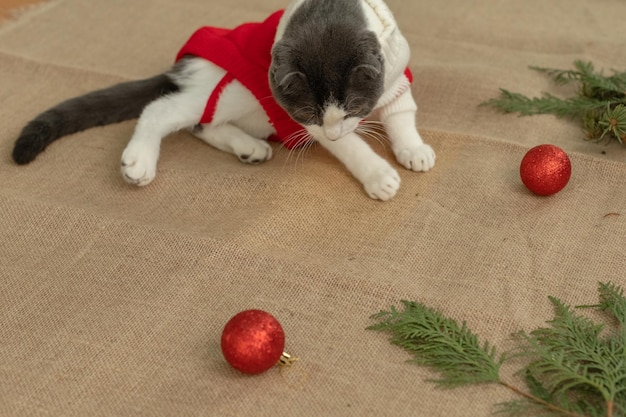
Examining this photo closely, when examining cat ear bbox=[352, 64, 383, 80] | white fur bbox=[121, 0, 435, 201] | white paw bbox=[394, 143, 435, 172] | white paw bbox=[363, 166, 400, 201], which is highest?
cat ear bbox=[352, 64, 383, 80]

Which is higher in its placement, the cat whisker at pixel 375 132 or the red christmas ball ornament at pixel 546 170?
the red christmas ball ornament at pixel 546 170

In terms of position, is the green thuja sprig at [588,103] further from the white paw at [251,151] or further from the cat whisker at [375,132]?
the white paw at [251,151]

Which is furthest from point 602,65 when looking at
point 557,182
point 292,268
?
point 292,268

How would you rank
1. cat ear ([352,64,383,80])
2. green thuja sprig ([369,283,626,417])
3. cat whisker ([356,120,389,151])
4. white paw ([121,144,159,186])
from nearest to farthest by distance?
green thuja sprig ([369,283,626,417]) < cat ear ([352,64,383,80]) < white paw ([121,144,159,186]) < cat whisker ([356,120,389,151])

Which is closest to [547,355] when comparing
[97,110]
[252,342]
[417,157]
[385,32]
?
[252,342]

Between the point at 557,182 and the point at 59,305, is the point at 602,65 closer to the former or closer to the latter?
the point at 557,182

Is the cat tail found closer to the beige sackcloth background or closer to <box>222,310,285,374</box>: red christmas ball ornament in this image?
the beige sackcloth background

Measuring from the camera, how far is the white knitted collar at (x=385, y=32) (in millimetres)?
1272

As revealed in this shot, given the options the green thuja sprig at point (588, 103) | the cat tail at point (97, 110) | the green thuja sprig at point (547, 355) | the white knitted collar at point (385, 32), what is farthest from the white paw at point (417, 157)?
the cat tail at point (97, 110)

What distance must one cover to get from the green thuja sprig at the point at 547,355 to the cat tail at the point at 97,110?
0.75m

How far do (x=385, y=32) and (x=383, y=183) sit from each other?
0.86ft

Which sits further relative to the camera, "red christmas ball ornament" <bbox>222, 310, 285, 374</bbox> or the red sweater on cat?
the red sweater on cat

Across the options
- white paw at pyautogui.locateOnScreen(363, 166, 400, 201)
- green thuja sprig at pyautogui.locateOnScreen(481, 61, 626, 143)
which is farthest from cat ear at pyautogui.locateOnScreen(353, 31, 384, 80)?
green thuja sprig at pyautogui.locateOnScreen(481, 61, 626, 143)

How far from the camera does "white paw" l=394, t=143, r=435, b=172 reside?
1.36 meters
